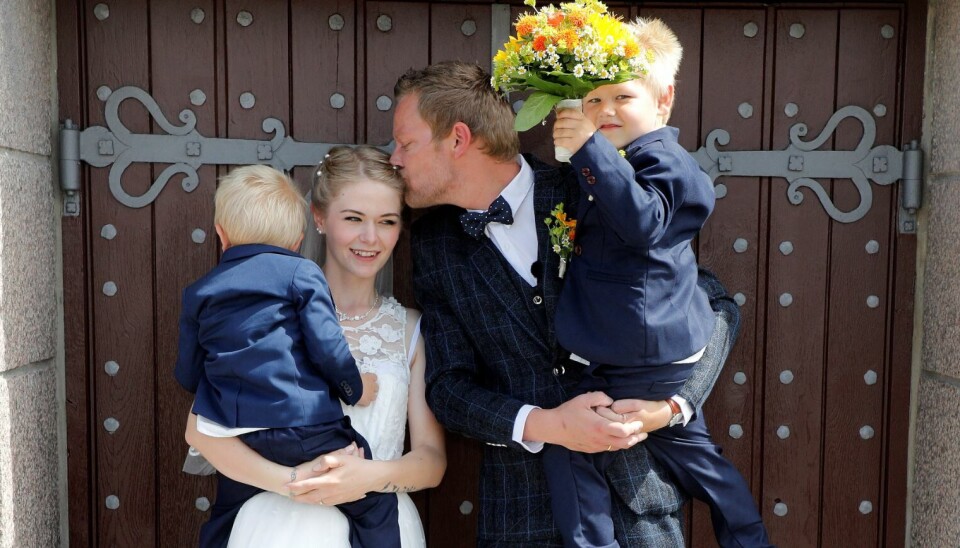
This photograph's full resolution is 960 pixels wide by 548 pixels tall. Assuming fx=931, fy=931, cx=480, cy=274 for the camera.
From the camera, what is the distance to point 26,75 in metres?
2.40

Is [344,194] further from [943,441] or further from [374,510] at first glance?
[943,441]

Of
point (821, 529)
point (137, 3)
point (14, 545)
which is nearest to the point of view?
point (14, 545)

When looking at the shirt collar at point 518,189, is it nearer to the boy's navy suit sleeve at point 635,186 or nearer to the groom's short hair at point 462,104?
the groom's short hair at point 462,104

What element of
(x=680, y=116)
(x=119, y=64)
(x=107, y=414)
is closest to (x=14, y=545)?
(x=107, y=414)

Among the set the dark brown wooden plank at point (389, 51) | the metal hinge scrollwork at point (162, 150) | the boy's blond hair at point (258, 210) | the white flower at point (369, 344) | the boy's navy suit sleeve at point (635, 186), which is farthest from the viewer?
the dark brown wooden plank at point (389, 51)

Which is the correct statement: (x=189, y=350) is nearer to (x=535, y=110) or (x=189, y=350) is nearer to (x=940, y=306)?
(x=535, y=110)

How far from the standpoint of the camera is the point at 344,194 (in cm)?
238

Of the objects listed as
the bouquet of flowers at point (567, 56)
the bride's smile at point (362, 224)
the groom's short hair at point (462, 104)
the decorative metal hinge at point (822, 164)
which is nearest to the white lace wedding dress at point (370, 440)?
the bride's smile at point (362, 224)

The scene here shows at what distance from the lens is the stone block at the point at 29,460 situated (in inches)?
89.2

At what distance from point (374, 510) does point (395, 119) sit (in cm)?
101

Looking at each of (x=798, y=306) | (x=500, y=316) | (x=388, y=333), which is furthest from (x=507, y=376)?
(x=798, y=306)

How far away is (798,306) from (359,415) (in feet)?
4.49

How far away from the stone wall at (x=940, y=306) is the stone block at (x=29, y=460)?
7.93ft

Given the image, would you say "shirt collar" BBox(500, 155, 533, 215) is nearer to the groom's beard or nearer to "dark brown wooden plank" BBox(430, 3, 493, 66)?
the groom's beard
